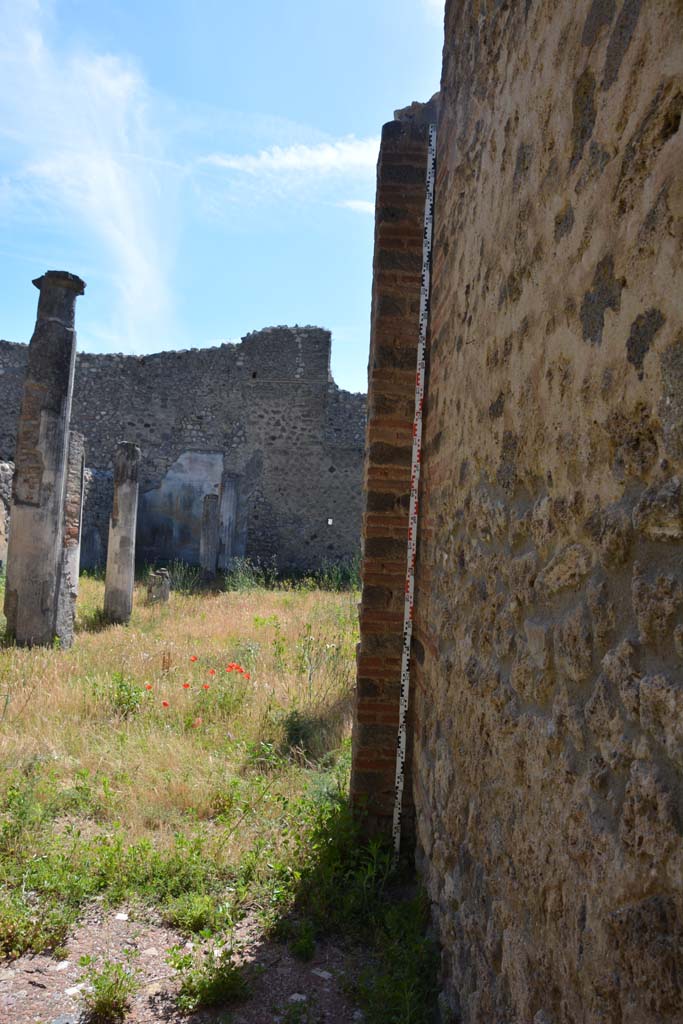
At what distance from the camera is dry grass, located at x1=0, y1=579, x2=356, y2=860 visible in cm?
425

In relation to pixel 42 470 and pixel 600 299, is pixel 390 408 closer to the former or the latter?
pixel 600 299

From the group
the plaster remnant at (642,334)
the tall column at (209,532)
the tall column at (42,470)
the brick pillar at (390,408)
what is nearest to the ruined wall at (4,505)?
the tall column at (209,532)

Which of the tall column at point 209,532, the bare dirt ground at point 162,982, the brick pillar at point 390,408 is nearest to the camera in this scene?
the bare dirt ground at point 162,982

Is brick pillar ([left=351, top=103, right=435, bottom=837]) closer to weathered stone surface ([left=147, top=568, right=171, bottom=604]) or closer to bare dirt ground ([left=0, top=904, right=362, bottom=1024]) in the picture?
bare dirt ground ([left=0, top=904, right=362, bottom=1024])

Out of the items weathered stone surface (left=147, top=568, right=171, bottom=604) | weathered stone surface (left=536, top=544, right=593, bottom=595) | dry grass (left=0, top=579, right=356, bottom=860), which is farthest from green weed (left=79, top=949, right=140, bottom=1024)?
weathered stone surface (left=147, top=568, right=171, bottom=604)

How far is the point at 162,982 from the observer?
2834 mm

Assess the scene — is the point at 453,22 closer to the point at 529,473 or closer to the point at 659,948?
the point at 529,473

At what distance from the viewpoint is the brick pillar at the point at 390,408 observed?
3945 millimetres

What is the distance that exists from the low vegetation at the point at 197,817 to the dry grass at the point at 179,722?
0.02 metres

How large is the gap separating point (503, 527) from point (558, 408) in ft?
1.54

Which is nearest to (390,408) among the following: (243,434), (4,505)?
(4,505)

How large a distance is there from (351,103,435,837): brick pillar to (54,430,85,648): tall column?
5455mm

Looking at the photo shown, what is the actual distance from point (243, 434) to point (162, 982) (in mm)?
16396

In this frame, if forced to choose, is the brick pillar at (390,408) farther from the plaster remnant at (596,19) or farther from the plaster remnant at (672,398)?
the plaster remnant at (672,398)
